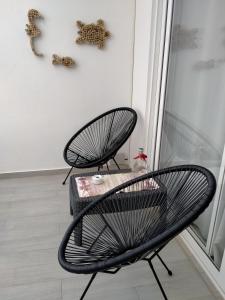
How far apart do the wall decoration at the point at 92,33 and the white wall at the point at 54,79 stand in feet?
0.18

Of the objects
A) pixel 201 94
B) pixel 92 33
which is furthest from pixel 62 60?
pixel 201 94

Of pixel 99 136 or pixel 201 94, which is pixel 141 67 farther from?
pixel 201 94

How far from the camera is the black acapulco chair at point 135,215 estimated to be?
50.6 inches

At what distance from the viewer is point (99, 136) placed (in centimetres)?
277

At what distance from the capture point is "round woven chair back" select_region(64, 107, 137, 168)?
255 centimetres

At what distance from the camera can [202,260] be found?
1731 mm

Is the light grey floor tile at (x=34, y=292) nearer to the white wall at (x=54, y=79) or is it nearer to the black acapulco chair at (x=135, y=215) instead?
the black acapulco chair at (x=135, y=215)

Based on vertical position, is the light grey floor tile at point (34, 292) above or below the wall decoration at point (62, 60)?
below

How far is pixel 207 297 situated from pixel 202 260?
0.23 meters

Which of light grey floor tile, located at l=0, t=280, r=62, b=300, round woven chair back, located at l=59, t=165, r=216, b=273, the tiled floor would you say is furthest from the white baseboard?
light grey floor tile, located at l=0, t=280, r=62, b=300

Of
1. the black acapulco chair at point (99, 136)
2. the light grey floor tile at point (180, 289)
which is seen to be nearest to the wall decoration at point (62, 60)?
the black acapulco chair at point (99, 136)

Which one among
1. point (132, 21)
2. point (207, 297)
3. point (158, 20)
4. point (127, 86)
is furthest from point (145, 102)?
point (207, 297)

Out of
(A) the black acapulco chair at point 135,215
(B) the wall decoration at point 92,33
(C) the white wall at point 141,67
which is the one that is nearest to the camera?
(A) the black acapulco chair at point 135,215

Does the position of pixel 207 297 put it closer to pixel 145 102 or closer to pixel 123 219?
pixel 123 219
